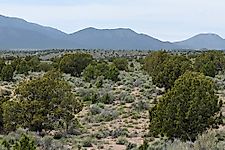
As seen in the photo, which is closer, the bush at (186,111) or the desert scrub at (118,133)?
the bush at (186,111)

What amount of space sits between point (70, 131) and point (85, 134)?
0.56 metres

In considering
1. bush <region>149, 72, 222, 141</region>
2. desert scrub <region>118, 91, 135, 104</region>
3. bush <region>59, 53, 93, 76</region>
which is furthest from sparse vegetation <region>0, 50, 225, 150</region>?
bush <region>59, 53, 93, 76</region>

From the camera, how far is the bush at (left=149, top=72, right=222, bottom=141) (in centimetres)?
1619

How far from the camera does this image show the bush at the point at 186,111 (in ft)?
53.1

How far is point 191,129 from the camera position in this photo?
16.4 metres

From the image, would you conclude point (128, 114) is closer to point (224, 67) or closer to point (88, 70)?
point (88, 70)

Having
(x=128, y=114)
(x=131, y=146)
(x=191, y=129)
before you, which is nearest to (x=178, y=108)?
(x=191, y=129)

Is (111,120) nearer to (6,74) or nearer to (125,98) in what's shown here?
(125,98)

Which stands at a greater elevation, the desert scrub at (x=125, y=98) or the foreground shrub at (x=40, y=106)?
the foreground shrub at (x=40, y=106)

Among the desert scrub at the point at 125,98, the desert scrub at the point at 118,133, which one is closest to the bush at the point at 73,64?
the desert scrub at the point at 125,98

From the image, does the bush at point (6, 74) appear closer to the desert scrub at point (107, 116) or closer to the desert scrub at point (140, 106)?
the desert scrub at point (140, 106)

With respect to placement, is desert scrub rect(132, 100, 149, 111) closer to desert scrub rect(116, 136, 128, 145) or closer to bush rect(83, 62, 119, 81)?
desert scrub rect(116, 136, 128, 145)

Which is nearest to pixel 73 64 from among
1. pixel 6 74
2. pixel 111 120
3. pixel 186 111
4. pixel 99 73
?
pixel 99 73

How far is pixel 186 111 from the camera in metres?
16.4
